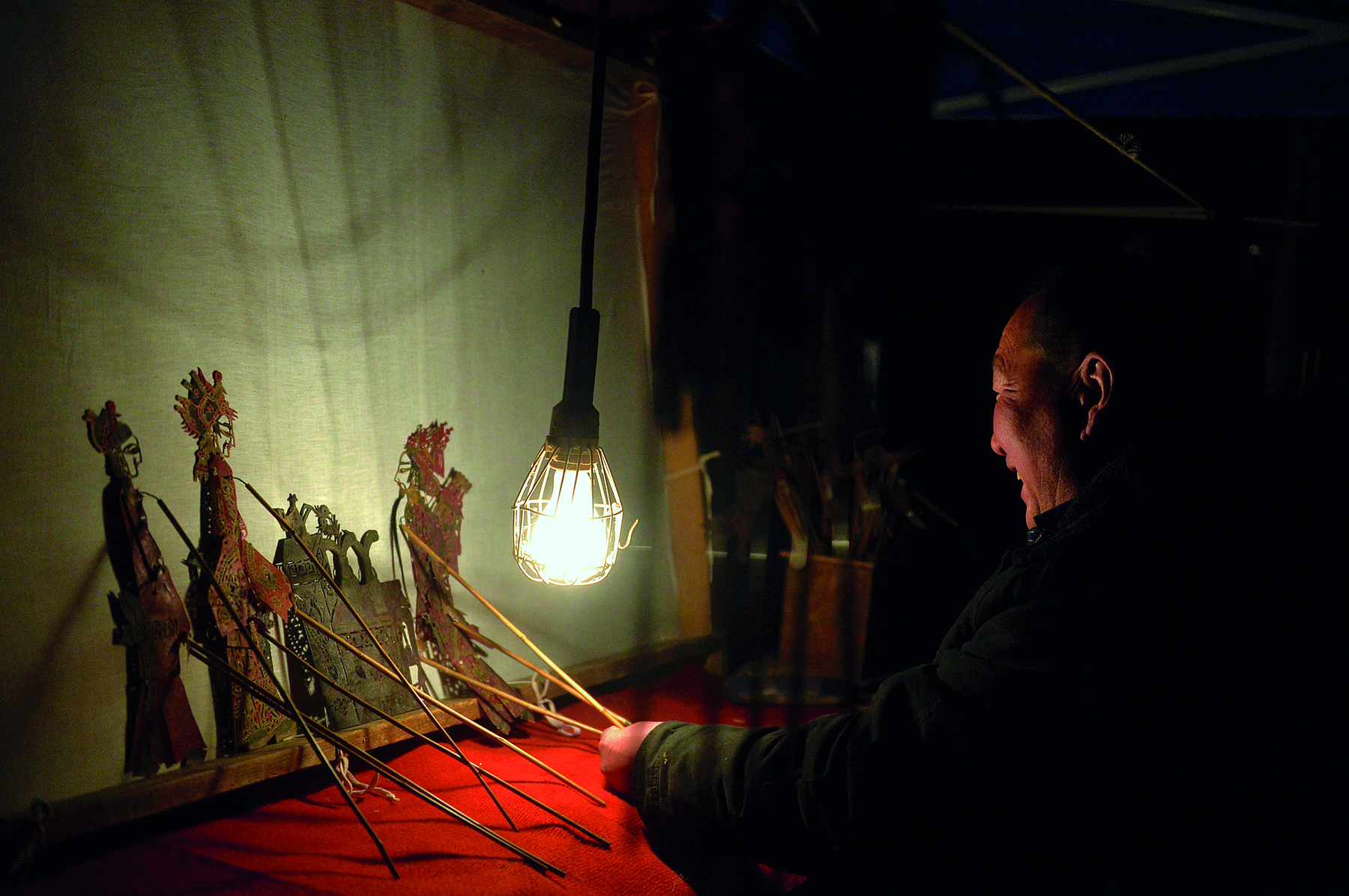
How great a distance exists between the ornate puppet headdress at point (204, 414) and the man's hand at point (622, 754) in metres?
0.74

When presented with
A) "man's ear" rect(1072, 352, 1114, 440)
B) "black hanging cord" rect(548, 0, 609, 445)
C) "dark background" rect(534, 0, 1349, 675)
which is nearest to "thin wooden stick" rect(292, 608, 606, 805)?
"black hanging cord" rect(548, 0, 609, 445)

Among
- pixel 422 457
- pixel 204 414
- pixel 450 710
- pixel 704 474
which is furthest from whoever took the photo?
pixel 704 474

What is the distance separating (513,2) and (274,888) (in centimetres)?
151

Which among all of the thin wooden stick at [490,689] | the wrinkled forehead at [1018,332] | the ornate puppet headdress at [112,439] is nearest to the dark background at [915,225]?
the thin wooden stick at [490,689]

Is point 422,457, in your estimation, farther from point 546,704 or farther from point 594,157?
point 594,157

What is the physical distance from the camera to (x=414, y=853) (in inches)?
46.4

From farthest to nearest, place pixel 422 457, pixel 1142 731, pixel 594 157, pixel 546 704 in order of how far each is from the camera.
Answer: pixel 546 704
pixel 422 457
pixel 594 157
pixel 1142 731

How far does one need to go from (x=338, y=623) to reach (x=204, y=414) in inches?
15.5

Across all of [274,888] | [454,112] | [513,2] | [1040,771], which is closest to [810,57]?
[513,2]

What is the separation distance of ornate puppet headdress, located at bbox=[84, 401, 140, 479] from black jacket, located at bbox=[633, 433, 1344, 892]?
1.06m

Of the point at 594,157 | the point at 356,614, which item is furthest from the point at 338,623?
the point at 594,157

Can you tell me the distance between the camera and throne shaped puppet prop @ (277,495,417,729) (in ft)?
4.55

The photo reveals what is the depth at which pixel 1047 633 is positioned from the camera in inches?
40.6

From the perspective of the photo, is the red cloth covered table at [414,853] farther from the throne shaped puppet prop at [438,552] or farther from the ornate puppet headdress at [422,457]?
the ornate puppet headdress at [422,457]
